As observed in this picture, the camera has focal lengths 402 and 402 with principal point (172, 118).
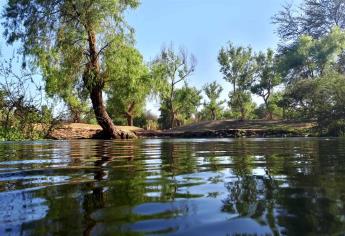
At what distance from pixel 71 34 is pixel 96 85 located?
3.29m

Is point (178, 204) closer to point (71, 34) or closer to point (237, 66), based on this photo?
point (71, 34)

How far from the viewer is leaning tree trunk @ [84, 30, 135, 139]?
23750 millimetres

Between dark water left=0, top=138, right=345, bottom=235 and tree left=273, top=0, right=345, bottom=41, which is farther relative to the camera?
tree left=273, top=0, right=345, bottom=41

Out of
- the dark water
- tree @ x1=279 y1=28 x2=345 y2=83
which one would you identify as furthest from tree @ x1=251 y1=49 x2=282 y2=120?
the dark water

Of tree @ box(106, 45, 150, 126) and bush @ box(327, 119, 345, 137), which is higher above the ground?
tree @ box(106, 45, 150, 126)

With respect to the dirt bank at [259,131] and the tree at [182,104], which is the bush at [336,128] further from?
the tree at [182,104]

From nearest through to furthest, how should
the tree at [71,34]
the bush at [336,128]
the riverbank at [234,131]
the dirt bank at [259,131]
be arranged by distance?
the tree at [71,34] → the bush at [336,128] → the riverbank at [234,131] → the dirt bank at [259,131]

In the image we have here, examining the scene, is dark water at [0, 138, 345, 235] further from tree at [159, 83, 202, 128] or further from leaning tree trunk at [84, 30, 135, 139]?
tree at [159, 83, 202, 128]

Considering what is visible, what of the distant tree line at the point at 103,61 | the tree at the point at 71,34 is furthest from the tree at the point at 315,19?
the tree at the point at 71,34

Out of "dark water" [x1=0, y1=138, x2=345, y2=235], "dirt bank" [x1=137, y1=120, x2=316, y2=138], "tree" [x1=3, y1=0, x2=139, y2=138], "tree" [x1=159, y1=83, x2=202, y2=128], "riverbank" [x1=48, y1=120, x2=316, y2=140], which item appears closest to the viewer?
"dark water" [x1=0, y1=138, x2=345, y2=235]

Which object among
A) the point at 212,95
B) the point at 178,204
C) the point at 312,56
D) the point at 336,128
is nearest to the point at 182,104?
the point at 212,95

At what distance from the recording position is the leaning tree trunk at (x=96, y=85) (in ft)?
77.9

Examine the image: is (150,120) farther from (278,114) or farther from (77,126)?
(77,126)

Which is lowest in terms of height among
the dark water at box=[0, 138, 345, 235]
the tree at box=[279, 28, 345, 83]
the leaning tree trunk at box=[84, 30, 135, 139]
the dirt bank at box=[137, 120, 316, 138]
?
the dark water at box=[0, 138, 345, 235]
